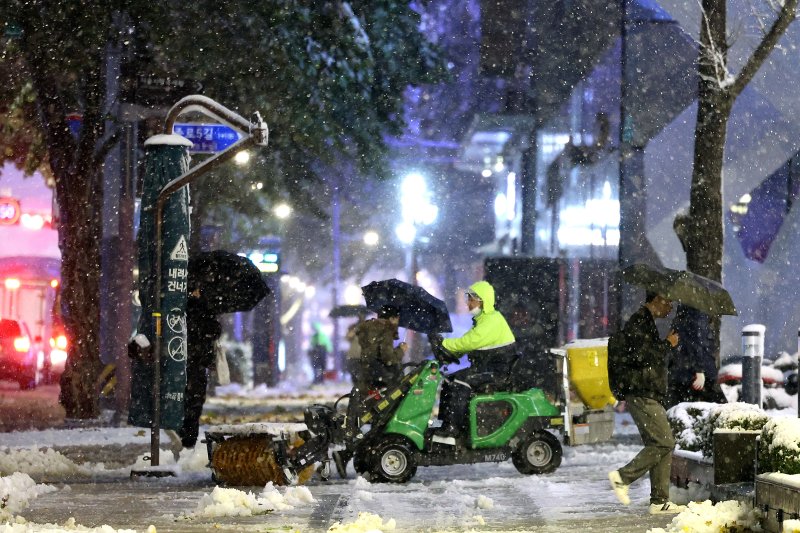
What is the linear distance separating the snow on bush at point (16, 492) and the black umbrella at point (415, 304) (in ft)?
16.3

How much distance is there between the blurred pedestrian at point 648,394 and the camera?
1092 cm

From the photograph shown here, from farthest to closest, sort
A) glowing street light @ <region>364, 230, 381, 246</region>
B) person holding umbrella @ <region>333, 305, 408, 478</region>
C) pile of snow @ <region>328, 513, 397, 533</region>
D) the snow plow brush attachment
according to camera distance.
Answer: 1. glowing street light @ <region>364, 230, 381, 246</region>
2. person holding umbrella @ <region>333, 305, 408, 478</region>
3. the snow plow brush attachment
4. pile of snow @ <region>328, 513, 397, 533</region>

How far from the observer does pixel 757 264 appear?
77.6 ft

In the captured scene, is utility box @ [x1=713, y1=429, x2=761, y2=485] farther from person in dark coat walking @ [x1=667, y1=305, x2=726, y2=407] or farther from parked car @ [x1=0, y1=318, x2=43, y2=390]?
parked car @ [x1=0, y1=318, x2=43, y2=390]

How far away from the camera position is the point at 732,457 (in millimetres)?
10227

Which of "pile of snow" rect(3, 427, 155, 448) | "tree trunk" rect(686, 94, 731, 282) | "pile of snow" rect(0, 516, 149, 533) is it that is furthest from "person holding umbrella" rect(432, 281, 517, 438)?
"pile of snow" rect(3, 427, 155, 448)

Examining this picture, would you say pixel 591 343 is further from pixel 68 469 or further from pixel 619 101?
pixel 619 101

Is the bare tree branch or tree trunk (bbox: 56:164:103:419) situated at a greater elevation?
the bare tree branch

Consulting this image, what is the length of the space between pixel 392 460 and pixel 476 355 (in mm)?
1402

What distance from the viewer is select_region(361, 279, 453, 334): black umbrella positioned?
1594 cm

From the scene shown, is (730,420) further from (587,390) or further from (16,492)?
(16,492)

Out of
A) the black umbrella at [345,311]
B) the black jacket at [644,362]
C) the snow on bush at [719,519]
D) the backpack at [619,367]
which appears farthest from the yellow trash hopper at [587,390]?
the black umbrella at [345,311]

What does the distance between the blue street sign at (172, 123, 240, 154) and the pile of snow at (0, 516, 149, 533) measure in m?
6.63

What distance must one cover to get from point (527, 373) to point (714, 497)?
1267 cm
